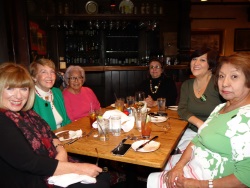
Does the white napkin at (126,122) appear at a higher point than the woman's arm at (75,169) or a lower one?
higher

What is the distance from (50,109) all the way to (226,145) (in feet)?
5.56

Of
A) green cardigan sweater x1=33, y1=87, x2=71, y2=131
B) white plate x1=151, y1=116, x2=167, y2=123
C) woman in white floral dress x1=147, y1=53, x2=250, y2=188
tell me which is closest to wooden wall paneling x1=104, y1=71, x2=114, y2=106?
green cardigan sweater x1=33, y1=87, x2=71, y2=131

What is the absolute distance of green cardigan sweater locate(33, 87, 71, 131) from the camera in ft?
6.77

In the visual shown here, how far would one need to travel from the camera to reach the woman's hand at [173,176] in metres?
1.38

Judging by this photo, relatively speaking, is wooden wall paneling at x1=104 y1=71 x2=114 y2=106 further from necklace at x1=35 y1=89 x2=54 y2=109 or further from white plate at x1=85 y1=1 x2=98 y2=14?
necklace at x1=35 y1=89 x2=54 y2=109

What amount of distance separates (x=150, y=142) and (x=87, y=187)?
0.53m

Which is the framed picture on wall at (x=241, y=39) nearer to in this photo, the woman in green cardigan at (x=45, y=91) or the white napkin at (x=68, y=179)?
the woman in green cardigan at (x=45, y=91)

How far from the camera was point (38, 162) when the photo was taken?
1226 millimetres

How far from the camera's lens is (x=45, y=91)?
2197 mm

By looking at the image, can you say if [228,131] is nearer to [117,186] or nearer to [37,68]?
A: [117,186]

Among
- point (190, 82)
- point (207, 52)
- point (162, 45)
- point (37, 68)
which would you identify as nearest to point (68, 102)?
point (37, 68)

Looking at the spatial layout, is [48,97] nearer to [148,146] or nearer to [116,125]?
[116,125]

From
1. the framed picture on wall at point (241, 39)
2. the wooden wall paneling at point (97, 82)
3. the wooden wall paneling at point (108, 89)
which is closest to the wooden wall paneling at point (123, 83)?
the wooden wall paneling at point (108, 89)

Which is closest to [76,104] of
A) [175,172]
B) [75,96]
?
[75,96]
